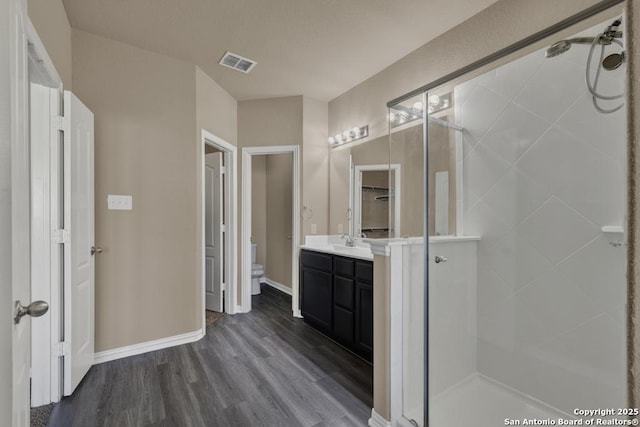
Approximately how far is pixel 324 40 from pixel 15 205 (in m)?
2.40

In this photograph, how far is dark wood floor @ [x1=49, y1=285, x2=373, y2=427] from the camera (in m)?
1.75

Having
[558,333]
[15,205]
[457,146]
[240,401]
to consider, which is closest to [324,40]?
[457,146]

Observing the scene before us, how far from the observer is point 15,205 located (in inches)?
30.8

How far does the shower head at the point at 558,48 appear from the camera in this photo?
139 centimetres

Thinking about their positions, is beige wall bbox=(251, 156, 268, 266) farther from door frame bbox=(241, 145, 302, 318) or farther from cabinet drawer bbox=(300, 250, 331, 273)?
cabinet drawer bbox=(300, 250, 331, 273)

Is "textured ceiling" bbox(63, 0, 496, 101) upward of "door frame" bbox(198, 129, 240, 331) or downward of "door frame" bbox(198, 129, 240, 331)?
upward

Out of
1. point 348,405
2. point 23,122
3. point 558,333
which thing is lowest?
→ point 348,405

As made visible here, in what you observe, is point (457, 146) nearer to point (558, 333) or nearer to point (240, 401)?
point (558, 333)

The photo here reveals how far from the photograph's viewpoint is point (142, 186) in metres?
2.60

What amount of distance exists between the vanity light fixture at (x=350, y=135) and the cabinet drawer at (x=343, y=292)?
160 cm

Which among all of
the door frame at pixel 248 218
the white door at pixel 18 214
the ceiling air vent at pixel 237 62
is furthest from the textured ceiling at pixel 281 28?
the white door at pixel 18 214

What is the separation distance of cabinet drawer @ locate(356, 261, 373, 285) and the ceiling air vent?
2.18 meters

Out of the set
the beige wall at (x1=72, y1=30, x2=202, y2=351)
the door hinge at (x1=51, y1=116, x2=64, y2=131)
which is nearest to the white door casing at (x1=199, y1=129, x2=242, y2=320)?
the beige wall at (x1=72, y1=30, x2=202, y2=351)

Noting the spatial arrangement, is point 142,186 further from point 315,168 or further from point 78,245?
point 315,168
